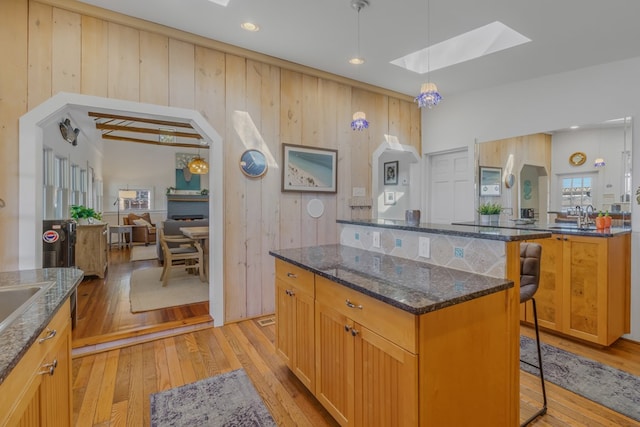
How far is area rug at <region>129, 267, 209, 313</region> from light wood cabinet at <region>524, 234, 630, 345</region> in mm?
3793

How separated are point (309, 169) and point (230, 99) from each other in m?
1.15

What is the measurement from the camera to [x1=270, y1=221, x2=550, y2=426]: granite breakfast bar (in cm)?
124

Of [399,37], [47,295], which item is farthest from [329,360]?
[399,37]

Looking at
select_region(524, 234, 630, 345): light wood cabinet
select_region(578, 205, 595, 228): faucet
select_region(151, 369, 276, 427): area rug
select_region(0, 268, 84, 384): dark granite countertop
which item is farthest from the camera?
select_region(578, 205, 595, 228): faucet

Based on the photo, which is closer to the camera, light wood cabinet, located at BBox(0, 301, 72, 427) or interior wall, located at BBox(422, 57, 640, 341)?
light wood cabinet, located at BBox(0, 301, 72, 427)

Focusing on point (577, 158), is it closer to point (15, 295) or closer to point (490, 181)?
point (490, 181)

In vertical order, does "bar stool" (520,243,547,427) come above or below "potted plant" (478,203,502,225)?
below

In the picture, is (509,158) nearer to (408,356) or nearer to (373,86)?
(373,86)

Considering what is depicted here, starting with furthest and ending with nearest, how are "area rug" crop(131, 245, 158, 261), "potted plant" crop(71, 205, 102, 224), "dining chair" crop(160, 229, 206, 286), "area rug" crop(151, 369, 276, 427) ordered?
"area rug" crop(131, 245, 158, 261) → "potted plant" crop(71, 205, 102, 224) → "dining chair" crop(160, 229, 206, 286) → "area rug" crop(151, 369, 276, 427)

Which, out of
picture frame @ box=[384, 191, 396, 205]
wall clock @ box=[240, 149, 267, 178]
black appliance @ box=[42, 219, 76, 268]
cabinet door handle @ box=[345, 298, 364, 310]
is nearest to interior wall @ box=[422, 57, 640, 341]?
picture frame @ box=[384, 191, 396, 205]

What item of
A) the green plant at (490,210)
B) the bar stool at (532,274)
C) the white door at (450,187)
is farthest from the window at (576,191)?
the bar stool at (532,274)

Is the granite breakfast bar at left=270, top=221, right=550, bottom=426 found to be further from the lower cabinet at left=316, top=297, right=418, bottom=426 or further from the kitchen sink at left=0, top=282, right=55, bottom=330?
the kitchen sink at left=0, top=282, right=55, bottom=330

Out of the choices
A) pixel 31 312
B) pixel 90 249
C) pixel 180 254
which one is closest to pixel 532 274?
pixel 31 312

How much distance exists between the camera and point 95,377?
226 cm
